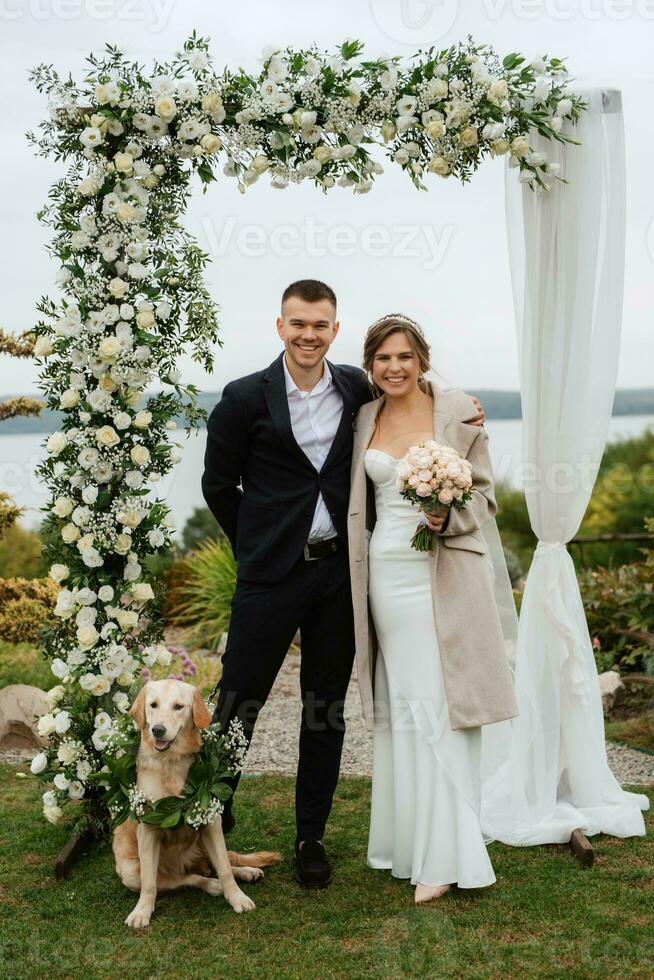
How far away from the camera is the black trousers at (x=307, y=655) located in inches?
167

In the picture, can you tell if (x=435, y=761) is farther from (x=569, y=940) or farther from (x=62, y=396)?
(x=62, y=396)

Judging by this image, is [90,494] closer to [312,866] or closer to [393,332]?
[393,332]

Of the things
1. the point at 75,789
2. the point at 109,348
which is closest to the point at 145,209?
the point at 109,348

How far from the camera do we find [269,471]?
4.29 metres

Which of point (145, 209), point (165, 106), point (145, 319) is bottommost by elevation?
point (145, 319)

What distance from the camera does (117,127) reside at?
4.32m

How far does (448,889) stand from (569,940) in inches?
Answer: 23.6

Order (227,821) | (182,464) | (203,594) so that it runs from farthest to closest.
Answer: (203,594) → (182,464) → (227,821)

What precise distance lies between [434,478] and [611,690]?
3.98 meters

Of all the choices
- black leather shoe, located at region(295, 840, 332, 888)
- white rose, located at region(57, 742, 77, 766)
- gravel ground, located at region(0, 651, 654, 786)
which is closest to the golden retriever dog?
black leather shoe, located at region(295, 840, 332, 888)

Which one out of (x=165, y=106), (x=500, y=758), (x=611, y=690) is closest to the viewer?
(x=165, y=106)

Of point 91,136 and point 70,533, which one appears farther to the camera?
point 70,533

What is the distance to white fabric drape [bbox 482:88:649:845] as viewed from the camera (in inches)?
187

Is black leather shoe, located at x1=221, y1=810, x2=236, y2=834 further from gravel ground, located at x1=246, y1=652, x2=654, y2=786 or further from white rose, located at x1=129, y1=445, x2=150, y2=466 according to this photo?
white rose, located at x1=129, y1=445, x2=150, y2=466
